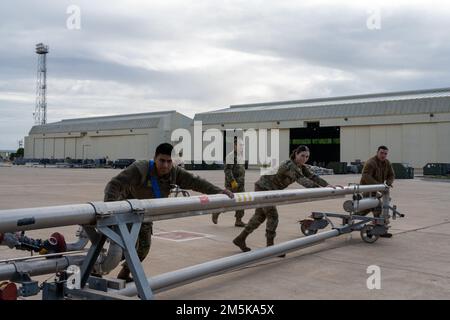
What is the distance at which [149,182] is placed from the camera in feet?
16.9

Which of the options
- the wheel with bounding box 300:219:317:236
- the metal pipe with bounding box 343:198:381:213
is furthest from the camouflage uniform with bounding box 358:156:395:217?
the wheel with bounding box 300:219:317:236

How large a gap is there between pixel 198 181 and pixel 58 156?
250 ft

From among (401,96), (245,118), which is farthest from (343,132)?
(245,118)

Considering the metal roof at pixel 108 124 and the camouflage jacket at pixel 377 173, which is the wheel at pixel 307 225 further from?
the metal roof at pixel 108 124

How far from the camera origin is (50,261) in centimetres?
402

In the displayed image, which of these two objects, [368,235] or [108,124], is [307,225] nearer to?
[368,235]

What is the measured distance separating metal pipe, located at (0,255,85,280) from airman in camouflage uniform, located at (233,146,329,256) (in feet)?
12.3

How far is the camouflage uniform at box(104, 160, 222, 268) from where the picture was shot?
4922 mm

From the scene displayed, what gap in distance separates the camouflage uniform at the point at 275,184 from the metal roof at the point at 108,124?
2200 inches

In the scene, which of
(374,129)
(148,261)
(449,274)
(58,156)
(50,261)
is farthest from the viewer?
(58,156)

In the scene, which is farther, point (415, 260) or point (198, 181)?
point (415, 260)

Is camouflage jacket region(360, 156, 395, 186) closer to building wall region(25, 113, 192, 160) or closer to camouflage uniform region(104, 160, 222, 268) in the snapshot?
camouflage uniform region(104, 160, 222, 268)

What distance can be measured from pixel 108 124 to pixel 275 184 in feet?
214
